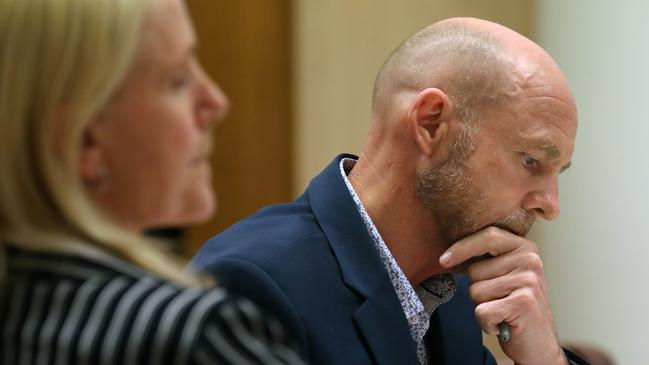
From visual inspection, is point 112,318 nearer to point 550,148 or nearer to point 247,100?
point 550,148

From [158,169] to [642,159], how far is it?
2.35 meters

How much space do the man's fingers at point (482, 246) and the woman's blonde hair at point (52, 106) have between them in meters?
0.94

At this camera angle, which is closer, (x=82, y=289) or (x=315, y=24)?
(x=82, y=289)

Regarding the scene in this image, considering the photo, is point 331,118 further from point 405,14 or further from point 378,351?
point 378,351

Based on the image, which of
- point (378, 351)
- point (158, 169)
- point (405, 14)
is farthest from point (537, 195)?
point (405, 14)

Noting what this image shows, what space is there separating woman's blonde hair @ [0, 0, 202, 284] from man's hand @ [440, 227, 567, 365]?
37.5 inches

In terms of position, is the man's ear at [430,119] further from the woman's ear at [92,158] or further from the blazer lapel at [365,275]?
the woman's ear at [92,158]

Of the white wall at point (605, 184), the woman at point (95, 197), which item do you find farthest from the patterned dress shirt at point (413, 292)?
the white wall at point (605, 184)

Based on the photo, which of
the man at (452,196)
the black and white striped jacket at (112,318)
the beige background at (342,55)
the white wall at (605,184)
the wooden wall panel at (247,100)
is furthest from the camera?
the wooden wall panel at (247,100)

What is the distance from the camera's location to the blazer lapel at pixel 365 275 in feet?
5.41

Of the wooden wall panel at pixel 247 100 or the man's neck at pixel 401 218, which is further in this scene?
the wooden wall panel at pixel 247 100

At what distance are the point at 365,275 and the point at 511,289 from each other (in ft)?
0.87

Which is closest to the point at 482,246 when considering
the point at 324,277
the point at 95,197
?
the point at 324,277

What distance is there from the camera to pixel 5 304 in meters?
0.89
